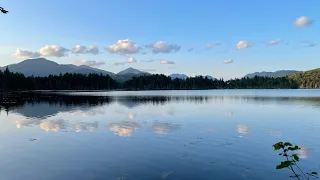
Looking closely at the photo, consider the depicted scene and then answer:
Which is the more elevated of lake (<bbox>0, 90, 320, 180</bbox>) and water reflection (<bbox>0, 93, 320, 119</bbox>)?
water reflection (<bbox>0, 93, 320, 119</bbox>)

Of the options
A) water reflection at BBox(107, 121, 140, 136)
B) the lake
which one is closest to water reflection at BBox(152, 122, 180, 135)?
the lake

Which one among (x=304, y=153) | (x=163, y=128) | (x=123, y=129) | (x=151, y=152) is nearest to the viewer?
(x=304, y=153)

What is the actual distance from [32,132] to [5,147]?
742 centimetres

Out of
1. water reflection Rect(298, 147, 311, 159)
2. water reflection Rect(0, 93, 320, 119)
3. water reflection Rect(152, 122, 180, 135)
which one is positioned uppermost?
water reflection Rect(0, 93, 320, 119)

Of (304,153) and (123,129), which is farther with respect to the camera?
(123,129)

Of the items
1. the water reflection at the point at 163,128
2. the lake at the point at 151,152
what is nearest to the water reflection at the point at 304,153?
the lake at the point at 151,152

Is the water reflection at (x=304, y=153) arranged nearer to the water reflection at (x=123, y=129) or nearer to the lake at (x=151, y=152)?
the lake at (x=151, y=152)

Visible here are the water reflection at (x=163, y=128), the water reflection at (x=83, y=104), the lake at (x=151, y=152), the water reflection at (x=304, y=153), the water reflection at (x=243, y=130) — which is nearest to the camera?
the lake at (x=151, y=152)

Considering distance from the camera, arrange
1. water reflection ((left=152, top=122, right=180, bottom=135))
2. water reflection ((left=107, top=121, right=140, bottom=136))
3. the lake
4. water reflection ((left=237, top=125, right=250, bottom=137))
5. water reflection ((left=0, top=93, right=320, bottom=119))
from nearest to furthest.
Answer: the lake < water reflection ((left=237, top=125, right=250, bottom=137)) < water reflection ((left=107, top=121, right=140, bottom=136)) < water reflection ((left=152, top=122, right=180, bottom=135)) < water reflection ((left=0, top=93, right=320, bottom=119))

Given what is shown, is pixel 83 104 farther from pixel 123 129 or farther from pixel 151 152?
pixel 151 152

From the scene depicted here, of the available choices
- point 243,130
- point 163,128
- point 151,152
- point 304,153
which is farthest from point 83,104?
point 304,153

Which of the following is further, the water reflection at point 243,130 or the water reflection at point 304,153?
the water reflection at point 243,130

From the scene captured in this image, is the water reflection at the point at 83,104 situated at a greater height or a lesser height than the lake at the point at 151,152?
greater

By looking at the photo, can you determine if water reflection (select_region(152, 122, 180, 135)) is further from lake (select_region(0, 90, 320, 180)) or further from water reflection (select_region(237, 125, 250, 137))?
water reflection (select_region(237, 125, 250, 137))
